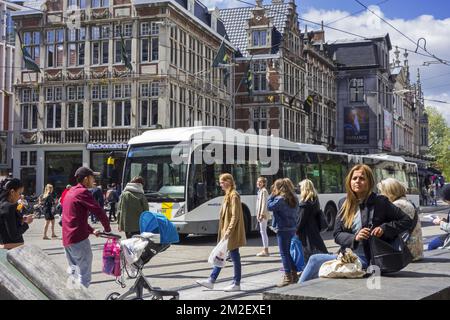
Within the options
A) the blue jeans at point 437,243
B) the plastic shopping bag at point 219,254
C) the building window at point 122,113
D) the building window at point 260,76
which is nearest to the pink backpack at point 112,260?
the plastic shopping bag at point 219,254

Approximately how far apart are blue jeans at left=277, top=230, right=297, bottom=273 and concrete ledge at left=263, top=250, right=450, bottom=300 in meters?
3.79

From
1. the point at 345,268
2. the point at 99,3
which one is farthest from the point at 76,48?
the point at 345,268

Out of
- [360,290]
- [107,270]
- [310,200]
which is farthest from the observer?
[310,200]

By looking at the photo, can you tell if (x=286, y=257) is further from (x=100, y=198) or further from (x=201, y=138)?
(x=100, y=198)

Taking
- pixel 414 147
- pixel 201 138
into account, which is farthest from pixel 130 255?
pixel 414 147

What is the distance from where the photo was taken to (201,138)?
53.1 ft

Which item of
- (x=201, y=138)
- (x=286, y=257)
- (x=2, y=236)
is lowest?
(x=286, y=257)

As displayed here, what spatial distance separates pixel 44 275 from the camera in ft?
9.95

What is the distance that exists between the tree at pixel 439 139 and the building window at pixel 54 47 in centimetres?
7380

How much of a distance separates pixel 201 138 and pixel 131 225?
507 centimetres

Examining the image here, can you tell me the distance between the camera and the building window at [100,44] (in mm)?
33719

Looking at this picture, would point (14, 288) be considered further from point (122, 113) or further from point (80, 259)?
point (122, 113)

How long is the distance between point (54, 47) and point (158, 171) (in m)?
21.5
